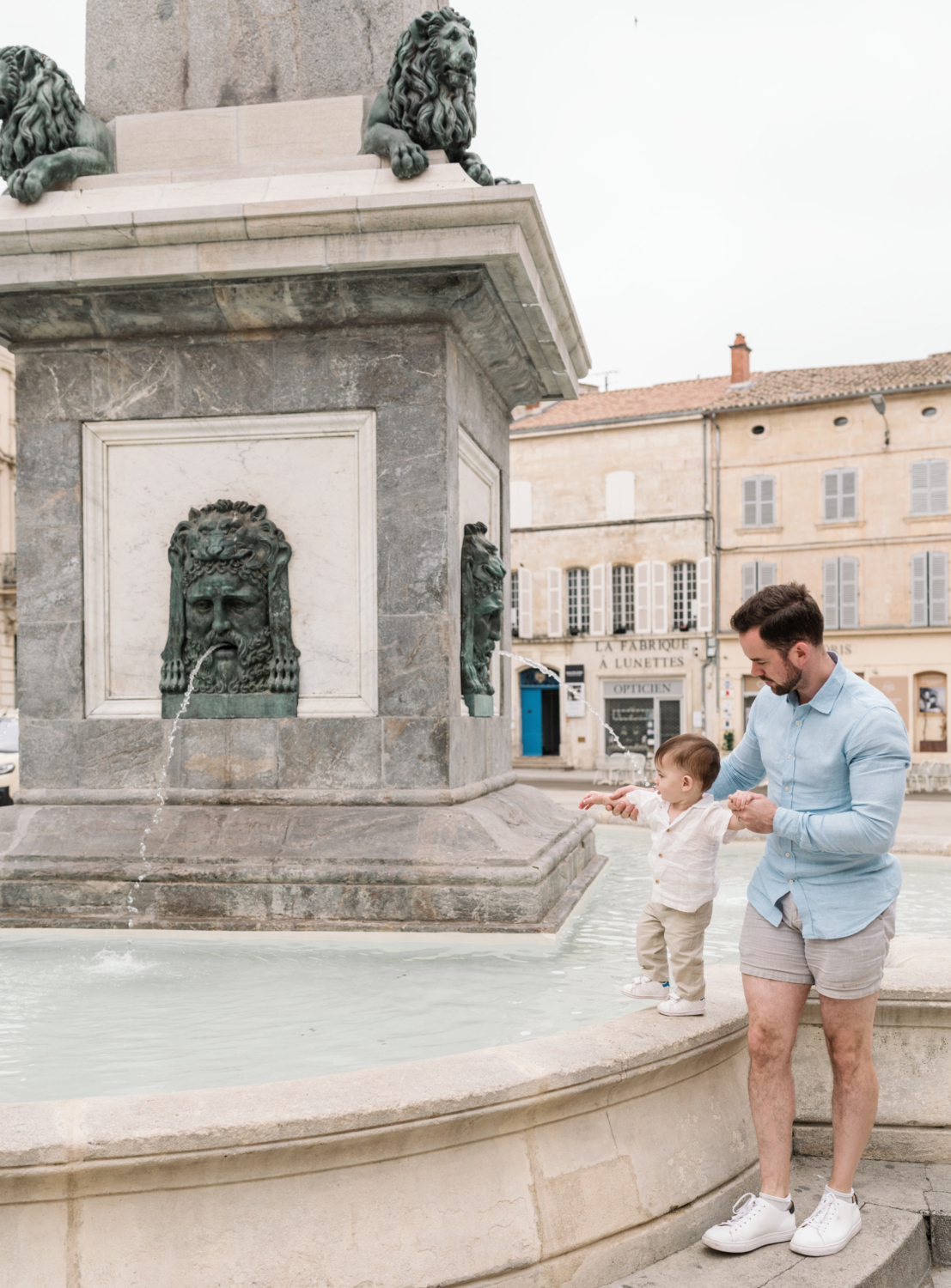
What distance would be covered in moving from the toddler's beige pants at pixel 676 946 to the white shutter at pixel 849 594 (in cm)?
3261

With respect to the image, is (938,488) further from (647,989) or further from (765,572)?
(647,989)

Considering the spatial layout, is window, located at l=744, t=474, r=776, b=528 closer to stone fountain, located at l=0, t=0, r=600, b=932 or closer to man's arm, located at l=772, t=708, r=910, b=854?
stone fountain, located at l=0, t=0, r=600, b=932

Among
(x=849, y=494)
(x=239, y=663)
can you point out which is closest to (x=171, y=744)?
(x=239, y=663)

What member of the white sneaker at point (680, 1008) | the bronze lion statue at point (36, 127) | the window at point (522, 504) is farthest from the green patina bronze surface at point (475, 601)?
the window at point (522, 504)

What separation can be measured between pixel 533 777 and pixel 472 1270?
2946cm

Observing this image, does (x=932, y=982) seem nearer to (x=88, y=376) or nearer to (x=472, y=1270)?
(x=472, y=1270)

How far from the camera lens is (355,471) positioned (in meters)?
5.73

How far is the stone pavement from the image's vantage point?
102 inches

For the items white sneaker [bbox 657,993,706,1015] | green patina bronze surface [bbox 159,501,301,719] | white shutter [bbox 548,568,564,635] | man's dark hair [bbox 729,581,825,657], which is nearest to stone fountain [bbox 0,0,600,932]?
green patina bronze surface [bbox 159,501,301,719]

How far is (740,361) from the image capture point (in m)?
37.5

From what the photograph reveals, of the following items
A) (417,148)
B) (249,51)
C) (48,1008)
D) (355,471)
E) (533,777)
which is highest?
(249,51)

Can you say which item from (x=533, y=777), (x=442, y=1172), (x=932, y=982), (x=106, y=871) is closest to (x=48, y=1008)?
(x=106, y=871)

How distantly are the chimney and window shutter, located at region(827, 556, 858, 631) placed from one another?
6.78 meters

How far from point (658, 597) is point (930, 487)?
8.22m
